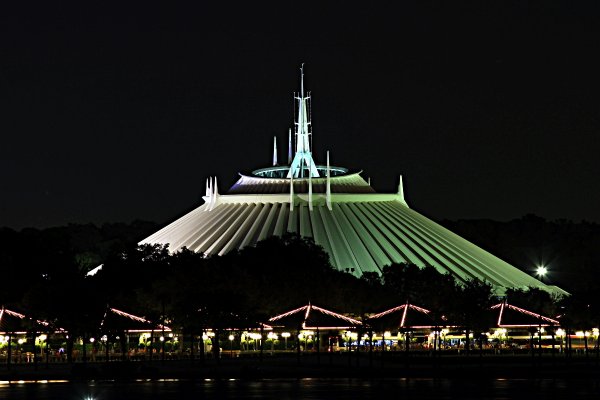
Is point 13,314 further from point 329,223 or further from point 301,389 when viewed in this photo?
point 329,223

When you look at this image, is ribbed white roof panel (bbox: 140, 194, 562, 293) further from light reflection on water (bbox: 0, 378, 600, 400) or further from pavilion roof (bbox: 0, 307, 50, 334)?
light reflection on water (bbox: 0, 378, 600, 400)

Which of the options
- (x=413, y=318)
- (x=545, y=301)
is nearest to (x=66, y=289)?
(x=413, y=318)

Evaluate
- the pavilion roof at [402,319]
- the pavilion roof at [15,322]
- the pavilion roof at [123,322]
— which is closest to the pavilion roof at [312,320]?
the pavilion roof at [402,319]

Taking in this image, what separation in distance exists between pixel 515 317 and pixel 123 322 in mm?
22459

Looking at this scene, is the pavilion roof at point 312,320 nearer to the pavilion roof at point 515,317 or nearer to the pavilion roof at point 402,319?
the pavilion roof at point 402,319

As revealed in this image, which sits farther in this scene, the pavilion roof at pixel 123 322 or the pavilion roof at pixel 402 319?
the pavilion roof at pixel 402 319

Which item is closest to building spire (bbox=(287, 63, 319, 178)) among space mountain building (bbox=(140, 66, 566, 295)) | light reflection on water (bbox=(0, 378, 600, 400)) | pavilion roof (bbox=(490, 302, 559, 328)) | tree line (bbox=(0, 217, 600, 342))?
space mountain building (bbox=(140, 66, 566, 295))

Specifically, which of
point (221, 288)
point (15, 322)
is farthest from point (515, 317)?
point (15, 322)

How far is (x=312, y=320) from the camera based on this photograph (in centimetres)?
7250

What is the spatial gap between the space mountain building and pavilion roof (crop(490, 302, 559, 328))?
1863 centimetres

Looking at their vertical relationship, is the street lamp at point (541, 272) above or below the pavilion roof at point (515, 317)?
above

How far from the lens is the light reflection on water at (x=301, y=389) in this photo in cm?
4797

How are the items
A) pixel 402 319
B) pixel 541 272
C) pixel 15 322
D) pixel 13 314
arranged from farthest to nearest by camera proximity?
pixel 541 272 → pixel 402 319 → pixel 13 314 → pixel 15 322

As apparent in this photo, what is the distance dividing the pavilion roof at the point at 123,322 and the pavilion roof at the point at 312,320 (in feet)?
22.4
